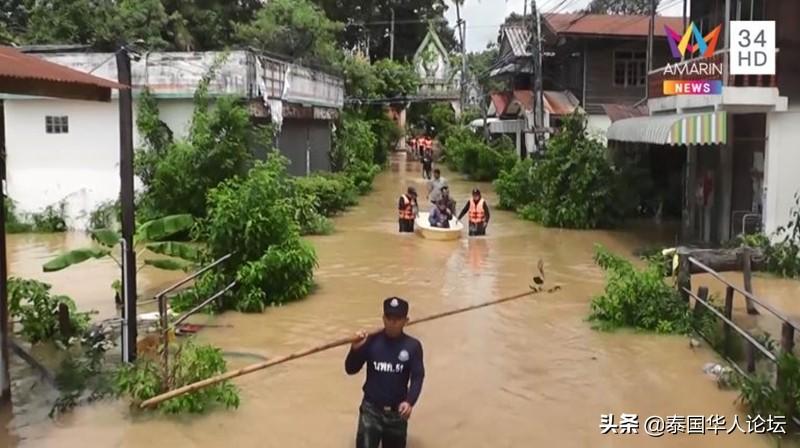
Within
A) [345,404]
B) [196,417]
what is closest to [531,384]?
[345,404]

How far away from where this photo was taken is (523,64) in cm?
3744

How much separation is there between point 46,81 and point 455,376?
17.1 feet

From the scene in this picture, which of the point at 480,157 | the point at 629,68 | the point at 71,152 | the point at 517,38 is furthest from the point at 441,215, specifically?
the point at 517,38

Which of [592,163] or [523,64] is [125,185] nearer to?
[592,163]

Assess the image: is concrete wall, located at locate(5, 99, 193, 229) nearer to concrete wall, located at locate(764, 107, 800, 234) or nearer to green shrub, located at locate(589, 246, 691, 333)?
green shrub, located at locate(589, 246, 691, 333)

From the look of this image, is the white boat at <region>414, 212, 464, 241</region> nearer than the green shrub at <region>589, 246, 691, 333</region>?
No

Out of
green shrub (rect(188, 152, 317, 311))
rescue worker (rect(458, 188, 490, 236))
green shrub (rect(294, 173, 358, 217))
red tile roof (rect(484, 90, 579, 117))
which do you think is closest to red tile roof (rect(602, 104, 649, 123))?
red tile roof (rect(484, 90, 579, 117))

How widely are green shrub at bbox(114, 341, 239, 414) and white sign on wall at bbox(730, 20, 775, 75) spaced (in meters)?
10.8

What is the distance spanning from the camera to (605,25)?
32156mm

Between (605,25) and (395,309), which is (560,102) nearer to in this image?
(605,25)

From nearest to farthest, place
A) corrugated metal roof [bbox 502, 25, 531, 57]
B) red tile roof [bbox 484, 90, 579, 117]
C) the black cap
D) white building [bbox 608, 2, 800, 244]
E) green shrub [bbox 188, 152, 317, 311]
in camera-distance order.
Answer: the black cap
green shrub [bbox 188, 152, 317, 311]
white building [bbox 608, 2, 800, 244]
red tile roof [bbox 484, 90, 579, 117]
corrugated metal roof [bbox 502, 25, 531, 57]

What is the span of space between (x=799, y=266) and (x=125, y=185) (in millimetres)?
11233

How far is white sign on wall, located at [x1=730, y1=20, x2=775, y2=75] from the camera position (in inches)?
586

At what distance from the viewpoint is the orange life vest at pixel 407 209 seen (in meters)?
21.2
